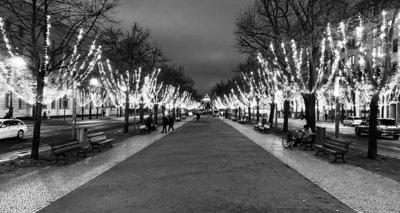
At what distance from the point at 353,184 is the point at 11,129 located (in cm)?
2231

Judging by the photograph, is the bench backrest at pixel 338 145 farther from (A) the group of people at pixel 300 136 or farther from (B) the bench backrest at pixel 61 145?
(B) the bench backrest at pixel 61 145

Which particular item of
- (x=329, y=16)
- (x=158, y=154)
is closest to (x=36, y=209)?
(x=158, y=154)

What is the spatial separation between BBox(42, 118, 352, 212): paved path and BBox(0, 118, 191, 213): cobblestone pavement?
0.34 metres

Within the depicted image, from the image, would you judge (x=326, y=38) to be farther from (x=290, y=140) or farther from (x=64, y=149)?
(x=64, y=149)

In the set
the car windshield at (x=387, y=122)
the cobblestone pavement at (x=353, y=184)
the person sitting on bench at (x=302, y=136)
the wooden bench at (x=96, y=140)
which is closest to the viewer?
the cobblestone pavement at (x=353, y=184)

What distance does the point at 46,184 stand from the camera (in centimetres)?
962

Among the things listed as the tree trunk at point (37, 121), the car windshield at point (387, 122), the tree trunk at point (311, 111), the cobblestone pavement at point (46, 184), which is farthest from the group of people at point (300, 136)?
the car windshield at point (387, 122)

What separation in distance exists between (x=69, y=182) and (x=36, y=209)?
2669mm

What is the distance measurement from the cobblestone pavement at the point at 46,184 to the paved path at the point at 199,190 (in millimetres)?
338

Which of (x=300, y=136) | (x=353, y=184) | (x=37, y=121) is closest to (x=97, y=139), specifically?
(x=37, y=121)

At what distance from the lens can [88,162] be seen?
13.5m

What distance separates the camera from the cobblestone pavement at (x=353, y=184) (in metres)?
7.61

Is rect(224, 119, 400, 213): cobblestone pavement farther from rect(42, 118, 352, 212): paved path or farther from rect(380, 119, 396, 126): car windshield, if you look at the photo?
rect(380, 119, 396, 126): car windshield

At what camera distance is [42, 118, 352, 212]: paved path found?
23.5 ft
